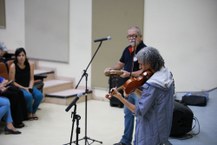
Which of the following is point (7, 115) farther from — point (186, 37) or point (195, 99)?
point (186, 37)

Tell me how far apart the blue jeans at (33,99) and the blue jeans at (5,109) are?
479mm

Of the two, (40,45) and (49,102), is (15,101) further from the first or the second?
(40,45)

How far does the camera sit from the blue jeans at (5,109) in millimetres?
4719

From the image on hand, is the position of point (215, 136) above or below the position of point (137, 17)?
below

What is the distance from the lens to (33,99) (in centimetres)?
546

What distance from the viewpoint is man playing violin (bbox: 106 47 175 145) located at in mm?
2555

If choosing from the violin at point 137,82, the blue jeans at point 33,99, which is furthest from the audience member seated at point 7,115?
the violin at point 137,82

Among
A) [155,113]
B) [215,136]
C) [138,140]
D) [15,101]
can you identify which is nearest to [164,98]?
[155,113]

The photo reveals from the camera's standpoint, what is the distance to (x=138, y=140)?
270 centimetres

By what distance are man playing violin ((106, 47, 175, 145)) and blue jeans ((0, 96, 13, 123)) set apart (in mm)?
2528

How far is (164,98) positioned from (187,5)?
3.55 m

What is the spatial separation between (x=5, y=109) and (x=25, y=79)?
0.74m

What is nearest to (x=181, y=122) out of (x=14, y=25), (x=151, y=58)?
(x=151, y=58)

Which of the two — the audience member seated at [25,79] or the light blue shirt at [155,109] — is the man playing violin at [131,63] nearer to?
the light blue shirt at [155,109]
